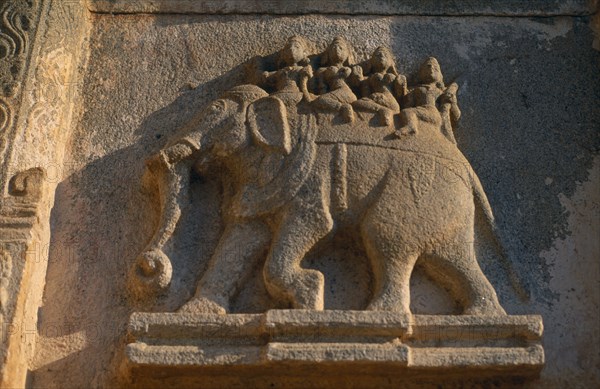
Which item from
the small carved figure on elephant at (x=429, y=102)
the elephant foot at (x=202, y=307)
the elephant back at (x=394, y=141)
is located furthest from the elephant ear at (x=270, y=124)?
the elephant foot at (x=202, y=307)

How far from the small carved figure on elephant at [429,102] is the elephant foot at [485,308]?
829 millimetres

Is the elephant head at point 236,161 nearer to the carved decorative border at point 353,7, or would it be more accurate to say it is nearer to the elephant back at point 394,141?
the elephant back at point 394,141

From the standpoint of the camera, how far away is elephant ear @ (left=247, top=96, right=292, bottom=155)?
403 cm

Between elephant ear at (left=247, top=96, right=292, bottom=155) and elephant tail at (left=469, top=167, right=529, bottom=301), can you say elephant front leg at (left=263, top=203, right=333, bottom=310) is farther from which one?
elephant tail at (left=469, top=167, right=529, bottom=301)

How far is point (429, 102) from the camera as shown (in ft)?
14.1

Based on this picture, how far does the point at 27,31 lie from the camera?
4449 mm

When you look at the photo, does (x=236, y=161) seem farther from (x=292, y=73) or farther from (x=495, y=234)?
(x=495, y=234)

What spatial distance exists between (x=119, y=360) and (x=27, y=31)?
1.75m

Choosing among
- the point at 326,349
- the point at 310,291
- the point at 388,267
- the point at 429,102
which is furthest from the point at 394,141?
the point at 326,349

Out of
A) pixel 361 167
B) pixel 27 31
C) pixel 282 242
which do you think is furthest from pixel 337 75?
pixel 27 31

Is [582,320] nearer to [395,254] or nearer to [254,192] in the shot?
[395,254]

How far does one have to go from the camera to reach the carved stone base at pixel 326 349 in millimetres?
3504

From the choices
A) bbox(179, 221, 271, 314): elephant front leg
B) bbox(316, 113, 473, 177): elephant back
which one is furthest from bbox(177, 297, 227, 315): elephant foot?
bbox(316, 113, 473, 177): elephant back

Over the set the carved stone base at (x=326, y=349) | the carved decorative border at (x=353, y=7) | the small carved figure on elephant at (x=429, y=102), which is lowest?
the carved stone base at (x=326, y=349)
